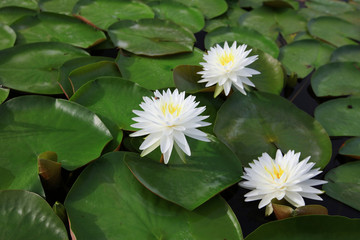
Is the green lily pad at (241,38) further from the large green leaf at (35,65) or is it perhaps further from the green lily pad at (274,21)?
the large green leaf at (35,65)

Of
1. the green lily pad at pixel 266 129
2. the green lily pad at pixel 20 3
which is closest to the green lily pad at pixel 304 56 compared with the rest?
the green lily pad at pixel 266 129

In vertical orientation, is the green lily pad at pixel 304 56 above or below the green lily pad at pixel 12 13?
below

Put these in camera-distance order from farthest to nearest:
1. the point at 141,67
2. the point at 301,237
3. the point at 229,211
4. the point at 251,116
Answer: the point at 141,67
the point at 251,116
the point at 229,211
the point at 301,237

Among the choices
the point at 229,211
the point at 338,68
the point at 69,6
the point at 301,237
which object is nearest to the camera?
the point at 301,237

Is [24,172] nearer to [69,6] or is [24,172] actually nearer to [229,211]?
[229,211]

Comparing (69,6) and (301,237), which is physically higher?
(69,6)

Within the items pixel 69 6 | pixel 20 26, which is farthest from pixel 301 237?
pixel 69 6

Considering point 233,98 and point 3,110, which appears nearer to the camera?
point 3,110
